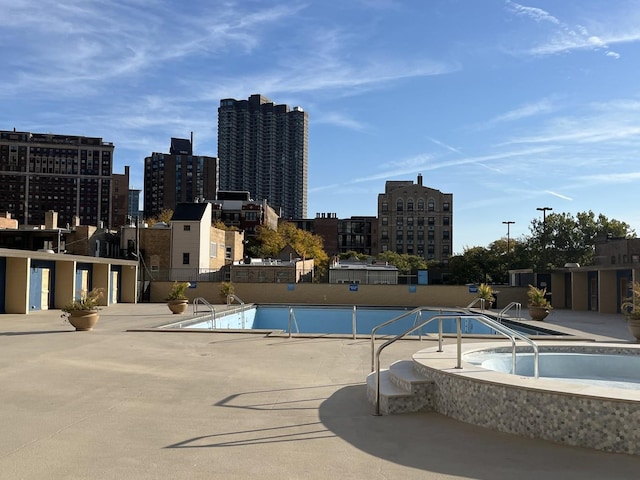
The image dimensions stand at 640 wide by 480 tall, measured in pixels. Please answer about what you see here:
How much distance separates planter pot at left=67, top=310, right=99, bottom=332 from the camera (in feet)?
51.5

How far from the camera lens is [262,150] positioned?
182m

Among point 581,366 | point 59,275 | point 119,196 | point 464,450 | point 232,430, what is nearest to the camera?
point 464,450

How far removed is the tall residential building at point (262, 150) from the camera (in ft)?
589

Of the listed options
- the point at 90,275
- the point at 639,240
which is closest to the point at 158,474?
the point at 90,275

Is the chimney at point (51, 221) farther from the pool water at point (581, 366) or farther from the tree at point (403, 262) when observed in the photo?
the tree at point (403, 262)

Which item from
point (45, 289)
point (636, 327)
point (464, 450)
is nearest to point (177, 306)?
point (45, 289)

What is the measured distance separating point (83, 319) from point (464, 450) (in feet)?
43.7

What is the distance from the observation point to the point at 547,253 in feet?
198

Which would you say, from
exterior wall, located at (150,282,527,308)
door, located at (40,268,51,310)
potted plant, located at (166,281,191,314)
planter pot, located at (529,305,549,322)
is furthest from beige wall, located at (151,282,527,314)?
planter pot, located at (529,305,549,322)

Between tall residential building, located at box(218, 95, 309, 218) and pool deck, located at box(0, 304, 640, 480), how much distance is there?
169 m

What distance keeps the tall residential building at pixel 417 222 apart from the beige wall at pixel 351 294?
250 ft

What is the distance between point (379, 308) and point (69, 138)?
4968 inches

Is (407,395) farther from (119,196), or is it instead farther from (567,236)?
(119,196)

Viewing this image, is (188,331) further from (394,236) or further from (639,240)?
(394,236)
